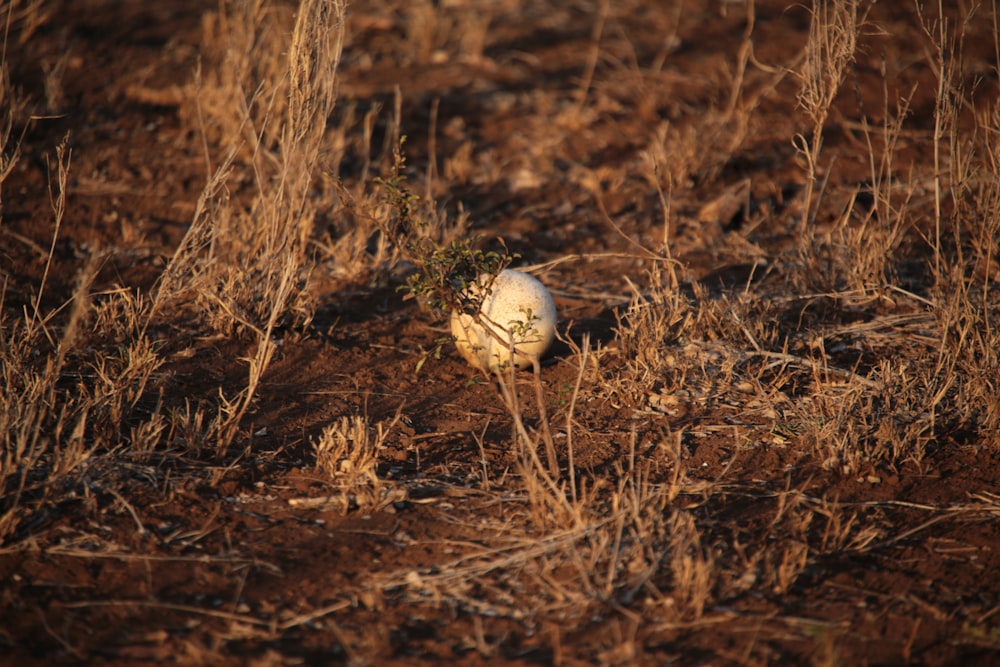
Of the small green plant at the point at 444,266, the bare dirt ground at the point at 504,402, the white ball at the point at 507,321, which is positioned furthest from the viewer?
the white ball at the point at 507,321

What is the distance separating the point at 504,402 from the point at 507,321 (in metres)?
0.33

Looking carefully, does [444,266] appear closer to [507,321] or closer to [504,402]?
[507,321]

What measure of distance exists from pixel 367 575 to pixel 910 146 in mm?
5104

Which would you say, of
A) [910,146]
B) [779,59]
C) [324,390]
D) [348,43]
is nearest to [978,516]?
[324,390]

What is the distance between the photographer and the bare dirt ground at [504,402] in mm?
2539

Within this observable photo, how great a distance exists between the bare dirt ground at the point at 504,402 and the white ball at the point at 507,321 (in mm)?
141

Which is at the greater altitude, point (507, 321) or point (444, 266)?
point (444, 266)

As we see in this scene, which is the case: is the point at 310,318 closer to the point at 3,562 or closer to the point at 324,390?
the point at 324,390

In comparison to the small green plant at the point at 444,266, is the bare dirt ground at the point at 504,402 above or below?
below

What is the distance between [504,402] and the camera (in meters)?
3.63

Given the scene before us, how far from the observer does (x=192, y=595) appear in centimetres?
259

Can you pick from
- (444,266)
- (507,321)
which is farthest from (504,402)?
(444,266)

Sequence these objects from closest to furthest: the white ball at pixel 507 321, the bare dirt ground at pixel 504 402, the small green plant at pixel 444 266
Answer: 1. the bare dirt ground at pixel 504 402
2. the small green plant at pixel 444 266
3. the white ball at pixel 507 321

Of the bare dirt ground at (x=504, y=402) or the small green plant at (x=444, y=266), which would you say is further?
the small green plant at (x=444, y=266)
